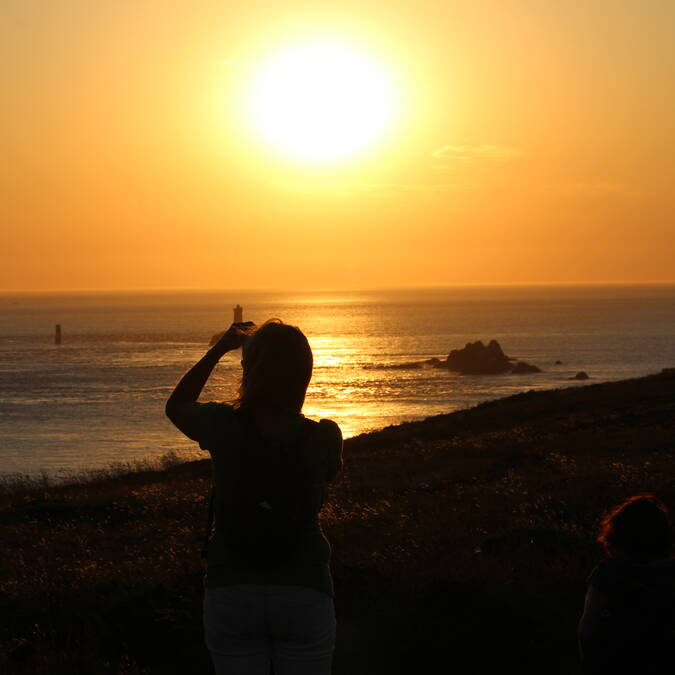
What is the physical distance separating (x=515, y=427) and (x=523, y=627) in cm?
2052

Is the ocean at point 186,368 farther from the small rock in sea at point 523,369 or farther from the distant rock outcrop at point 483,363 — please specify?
the distant rock outcrop at point 483,363

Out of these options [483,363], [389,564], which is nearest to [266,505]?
[389,564]

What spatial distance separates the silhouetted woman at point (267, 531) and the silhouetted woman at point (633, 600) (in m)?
Result: 1.38

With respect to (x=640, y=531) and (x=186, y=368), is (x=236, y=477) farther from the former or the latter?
(x=186, y=368)

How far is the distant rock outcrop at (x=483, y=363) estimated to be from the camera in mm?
88750

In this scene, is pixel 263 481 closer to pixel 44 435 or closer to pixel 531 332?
pixel 44 435

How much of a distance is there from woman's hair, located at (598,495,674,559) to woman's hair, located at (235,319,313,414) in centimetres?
169

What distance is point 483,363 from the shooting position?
292ft

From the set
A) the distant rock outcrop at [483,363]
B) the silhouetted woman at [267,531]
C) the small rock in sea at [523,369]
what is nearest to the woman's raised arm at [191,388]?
the silhouetted woman at [267,531]

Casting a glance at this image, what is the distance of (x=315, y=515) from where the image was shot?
3.62m

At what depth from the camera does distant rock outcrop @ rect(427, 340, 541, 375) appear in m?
88.8

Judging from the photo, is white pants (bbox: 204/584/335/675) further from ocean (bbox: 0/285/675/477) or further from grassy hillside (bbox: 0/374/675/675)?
grassy hillside (bbox: 0/374/675/675)

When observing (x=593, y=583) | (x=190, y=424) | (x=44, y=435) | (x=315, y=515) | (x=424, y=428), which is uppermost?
(x=190, y=424)

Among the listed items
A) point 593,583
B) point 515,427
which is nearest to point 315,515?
point 593,583
